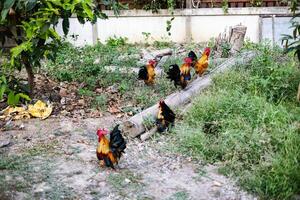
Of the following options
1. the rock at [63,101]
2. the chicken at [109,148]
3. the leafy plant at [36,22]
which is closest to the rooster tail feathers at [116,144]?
the chicken at [109,148]

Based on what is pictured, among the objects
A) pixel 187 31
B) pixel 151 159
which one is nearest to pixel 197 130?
pixel 151 159

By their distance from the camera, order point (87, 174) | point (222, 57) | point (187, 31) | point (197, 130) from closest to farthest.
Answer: point (87, 174) < point (197, 130) < point (222, 57) < point (187, 31)

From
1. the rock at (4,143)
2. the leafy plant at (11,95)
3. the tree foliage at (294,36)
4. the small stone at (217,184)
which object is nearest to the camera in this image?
the small stone at (217,184)

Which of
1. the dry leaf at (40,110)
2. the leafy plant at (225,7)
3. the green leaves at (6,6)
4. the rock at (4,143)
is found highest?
the leafy plant at (225,7)

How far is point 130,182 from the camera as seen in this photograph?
3.89 m

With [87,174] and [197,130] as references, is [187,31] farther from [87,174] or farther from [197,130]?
[87,174]

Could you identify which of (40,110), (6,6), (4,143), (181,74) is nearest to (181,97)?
(181,74)

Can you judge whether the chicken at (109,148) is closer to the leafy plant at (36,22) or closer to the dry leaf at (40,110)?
the leafy plant at (36,22)

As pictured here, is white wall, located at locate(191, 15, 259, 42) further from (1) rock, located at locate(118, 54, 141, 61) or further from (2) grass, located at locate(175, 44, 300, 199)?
(2) grass, located at locate(175, 44, 300, 199)

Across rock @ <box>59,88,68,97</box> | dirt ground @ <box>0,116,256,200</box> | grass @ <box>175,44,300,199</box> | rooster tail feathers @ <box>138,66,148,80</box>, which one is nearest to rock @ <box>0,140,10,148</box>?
dirt ground @ <box>0,116,256,200</box>

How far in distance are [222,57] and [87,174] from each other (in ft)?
15.2

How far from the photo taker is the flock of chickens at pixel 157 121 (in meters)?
4.03

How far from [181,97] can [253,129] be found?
4.76ft

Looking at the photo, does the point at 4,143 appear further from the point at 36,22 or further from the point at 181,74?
the point at 181,74
